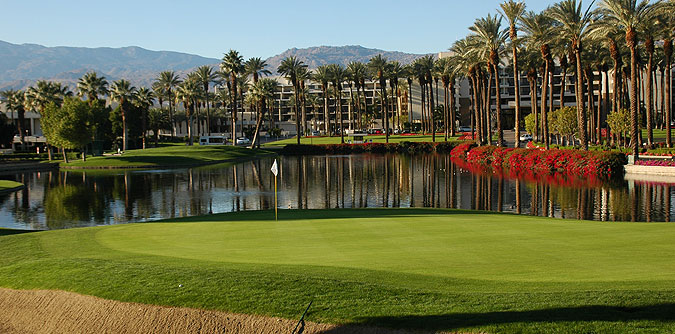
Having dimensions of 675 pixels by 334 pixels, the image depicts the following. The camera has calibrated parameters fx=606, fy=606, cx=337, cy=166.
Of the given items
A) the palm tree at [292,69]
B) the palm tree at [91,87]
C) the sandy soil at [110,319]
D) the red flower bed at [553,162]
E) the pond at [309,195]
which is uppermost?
the palm tree at [292,69]

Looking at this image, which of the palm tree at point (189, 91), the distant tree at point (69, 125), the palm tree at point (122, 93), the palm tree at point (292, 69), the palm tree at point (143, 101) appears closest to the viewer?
the distant tree at point (69, 125)

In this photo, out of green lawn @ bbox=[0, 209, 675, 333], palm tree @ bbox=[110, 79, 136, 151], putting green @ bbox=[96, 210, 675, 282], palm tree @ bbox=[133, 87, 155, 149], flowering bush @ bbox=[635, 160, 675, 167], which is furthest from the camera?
palm tree @ bbox=[133, 87, 155, 149]

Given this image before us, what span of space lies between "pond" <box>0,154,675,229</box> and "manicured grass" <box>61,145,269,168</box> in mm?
12278

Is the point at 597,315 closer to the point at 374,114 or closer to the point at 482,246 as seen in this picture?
A: the point at 482,246

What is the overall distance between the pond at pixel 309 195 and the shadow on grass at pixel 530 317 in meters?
22.1

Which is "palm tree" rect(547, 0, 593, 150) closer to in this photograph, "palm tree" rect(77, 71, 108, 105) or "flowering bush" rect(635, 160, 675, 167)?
"flowering bush" rect(635, 160, 675, 167)

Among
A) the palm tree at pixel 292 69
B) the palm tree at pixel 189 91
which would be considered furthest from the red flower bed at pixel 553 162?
the palm tree at pixel 189 91

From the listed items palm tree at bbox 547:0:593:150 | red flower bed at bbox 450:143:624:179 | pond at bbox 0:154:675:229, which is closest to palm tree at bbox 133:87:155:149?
pond at bbox 0:154:675:229

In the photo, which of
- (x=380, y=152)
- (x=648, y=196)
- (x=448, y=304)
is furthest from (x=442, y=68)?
(x=448, y=304)

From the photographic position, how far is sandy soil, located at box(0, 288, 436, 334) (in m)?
9.72

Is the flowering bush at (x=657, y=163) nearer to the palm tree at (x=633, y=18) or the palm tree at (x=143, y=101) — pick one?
the palm tree at (x=633, y=18)

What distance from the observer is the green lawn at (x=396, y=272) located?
362 inches

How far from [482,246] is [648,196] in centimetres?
2799

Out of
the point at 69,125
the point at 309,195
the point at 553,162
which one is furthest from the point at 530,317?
the point at 69,125
